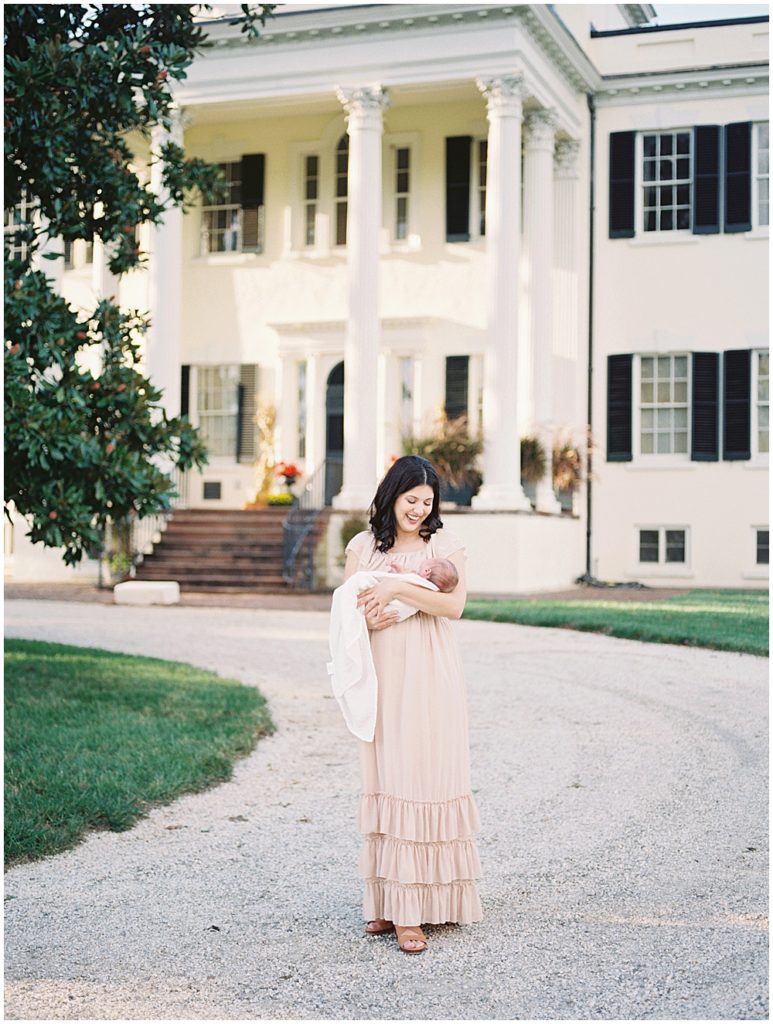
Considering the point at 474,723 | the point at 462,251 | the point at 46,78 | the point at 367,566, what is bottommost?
the point at 474,723

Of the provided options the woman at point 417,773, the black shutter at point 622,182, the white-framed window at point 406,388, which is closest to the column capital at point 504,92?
the black shutter at point 622,182

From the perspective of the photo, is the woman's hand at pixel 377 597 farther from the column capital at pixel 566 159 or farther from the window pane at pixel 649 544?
the column capital at pixel 566 159

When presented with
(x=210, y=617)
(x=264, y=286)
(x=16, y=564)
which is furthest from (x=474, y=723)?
(x=264, y=286)

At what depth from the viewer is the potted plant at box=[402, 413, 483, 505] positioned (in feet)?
64.9

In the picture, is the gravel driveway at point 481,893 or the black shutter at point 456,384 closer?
the gravel driveway at point 481,893

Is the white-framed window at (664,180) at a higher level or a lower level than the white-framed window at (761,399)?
higher

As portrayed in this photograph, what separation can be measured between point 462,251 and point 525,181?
1.64 meters

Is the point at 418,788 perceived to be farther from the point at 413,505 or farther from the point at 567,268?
the point at 567,268

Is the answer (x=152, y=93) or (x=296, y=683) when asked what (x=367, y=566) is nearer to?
(x=152, y=93)

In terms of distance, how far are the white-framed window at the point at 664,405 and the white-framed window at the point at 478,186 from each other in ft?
11.8

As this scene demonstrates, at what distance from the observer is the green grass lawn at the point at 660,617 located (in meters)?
13.1

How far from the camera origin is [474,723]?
9.02 meters

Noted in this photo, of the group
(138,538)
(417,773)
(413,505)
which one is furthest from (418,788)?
(138,538)

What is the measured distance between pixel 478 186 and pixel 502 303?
3745 millimetres
